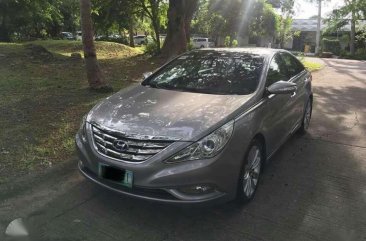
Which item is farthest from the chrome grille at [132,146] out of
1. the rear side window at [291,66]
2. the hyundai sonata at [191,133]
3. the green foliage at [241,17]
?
the green foliage at [241,17]

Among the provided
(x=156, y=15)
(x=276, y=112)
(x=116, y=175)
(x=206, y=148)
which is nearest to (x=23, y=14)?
(x=156, y=15)

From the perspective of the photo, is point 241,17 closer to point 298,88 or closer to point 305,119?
point 305,119

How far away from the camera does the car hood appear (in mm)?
3646

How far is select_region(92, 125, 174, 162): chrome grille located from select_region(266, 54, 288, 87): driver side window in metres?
1.80

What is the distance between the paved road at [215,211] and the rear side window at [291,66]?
1290mm

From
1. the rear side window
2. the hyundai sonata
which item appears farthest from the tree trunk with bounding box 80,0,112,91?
the rear side window

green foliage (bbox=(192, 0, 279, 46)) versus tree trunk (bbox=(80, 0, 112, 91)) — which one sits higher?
green foliage (bbox=(192, 0, 279, 46))

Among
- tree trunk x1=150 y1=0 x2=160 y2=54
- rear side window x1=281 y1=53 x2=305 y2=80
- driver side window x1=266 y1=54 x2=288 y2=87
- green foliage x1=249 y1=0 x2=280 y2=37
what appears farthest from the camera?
green foliage x1=249 y1=0 x2=280 y2=37

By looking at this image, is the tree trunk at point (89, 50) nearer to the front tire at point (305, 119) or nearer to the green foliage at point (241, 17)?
the front tire at point (305, 119)

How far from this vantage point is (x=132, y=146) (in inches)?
141

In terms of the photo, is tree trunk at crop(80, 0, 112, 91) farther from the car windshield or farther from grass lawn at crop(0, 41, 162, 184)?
the car windshield

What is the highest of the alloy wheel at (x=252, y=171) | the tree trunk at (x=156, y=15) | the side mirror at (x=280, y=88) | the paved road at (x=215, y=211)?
the tree trunk at (x=156, y=15)

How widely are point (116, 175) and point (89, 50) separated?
5.25 metres

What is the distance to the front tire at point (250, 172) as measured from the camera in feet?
12.8
